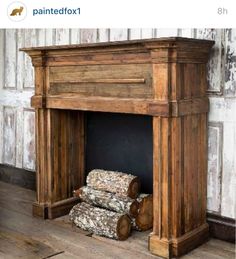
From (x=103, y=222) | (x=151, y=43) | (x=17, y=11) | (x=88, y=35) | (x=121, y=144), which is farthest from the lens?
(x=88, y=35)

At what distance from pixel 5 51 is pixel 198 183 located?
277 centimetres

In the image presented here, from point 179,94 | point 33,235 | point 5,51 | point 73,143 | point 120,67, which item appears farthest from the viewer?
point 5,51

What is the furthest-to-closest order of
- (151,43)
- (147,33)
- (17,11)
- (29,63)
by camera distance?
(29,63) < (147,33) < (151,43) < (17,11)

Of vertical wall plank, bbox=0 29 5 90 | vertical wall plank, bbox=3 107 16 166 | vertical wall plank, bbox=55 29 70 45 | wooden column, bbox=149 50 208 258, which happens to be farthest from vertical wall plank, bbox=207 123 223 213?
vertical wall plank, bbox=0 29 5 90

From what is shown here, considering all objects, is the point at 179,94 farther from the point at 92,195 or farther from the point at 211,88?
the point at 92,195

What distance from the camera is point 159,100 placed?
8.89 feet

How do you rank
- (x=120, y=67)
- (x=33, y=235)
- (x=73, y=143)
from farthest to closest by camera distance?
(x=73, y=143) → (x=33, y=235) → (x=120, y=67)

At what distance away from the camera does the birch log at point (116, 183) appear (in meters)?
3.26

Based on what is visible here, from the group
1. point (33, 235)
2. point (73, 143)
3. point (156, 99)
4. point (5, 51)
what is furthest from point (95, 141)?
point (5, 51)

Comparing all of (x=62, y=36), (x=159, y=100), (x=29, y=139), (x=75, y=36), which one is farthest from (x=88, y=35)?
(x=159, y=100)

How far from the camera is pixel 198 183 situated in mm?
3012

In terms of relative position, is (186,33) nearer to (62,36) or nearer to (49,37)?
(62,36)

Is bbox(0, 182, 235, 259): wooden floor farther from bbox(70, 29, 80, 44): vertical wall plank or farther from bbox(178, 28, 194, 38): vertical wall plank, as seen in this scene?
bbox(70, 29, 80, 44): vertical wall plank

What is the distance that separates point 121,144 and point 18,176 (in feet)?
5.04
